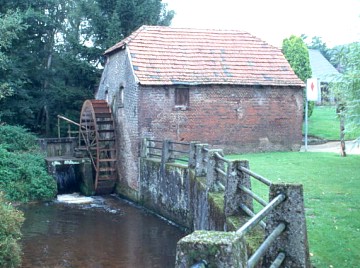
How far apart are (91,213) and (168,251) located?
530 cm

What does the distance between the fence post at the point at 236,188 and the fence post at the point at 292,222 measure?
2349 mm

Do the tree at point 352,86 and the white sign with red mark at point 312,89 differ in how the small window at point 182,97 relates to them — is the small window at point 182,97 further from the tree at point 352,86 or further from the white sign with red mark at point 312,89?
the tree at point 352,86

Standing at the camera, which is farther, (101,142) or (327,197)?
(101,142)

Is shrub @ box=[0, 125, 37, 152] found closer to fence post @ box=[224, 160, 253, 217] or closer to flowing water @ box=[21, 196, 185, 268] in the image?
flowing water @ box=[21, 196, 185, 268]

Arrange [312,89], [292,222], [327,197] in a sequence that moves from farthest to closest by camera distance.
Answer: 1. [312,89]
2. [327,197]
3. [292,222]

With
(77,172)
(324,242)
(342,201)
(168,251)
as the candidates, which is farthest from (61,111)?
(324,242)

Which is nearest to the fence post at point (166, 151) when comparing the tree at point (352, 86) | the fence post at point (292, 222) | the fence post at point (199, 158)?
the fence post at point (199, 158)

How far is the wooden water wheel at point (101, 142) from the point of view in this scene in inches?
786

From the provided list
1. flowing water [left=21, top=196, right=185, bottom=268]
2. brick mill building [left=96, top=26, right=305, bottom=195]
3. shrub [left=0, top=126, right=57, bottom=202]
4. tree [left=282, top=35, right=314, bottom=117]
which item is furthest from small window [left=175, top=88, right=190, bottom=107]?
tree [left=282, top=35, right=314, bottom=117]

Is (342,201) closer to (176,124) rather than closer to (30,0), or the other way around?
(176,124)

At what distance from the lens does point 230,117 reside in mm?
19750

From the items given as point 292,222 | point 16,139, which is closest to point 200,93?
point 16,139

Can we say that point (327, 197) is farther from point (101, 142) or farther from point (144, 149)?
point (101, 142)

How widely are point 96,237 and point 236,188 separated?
7392mm
